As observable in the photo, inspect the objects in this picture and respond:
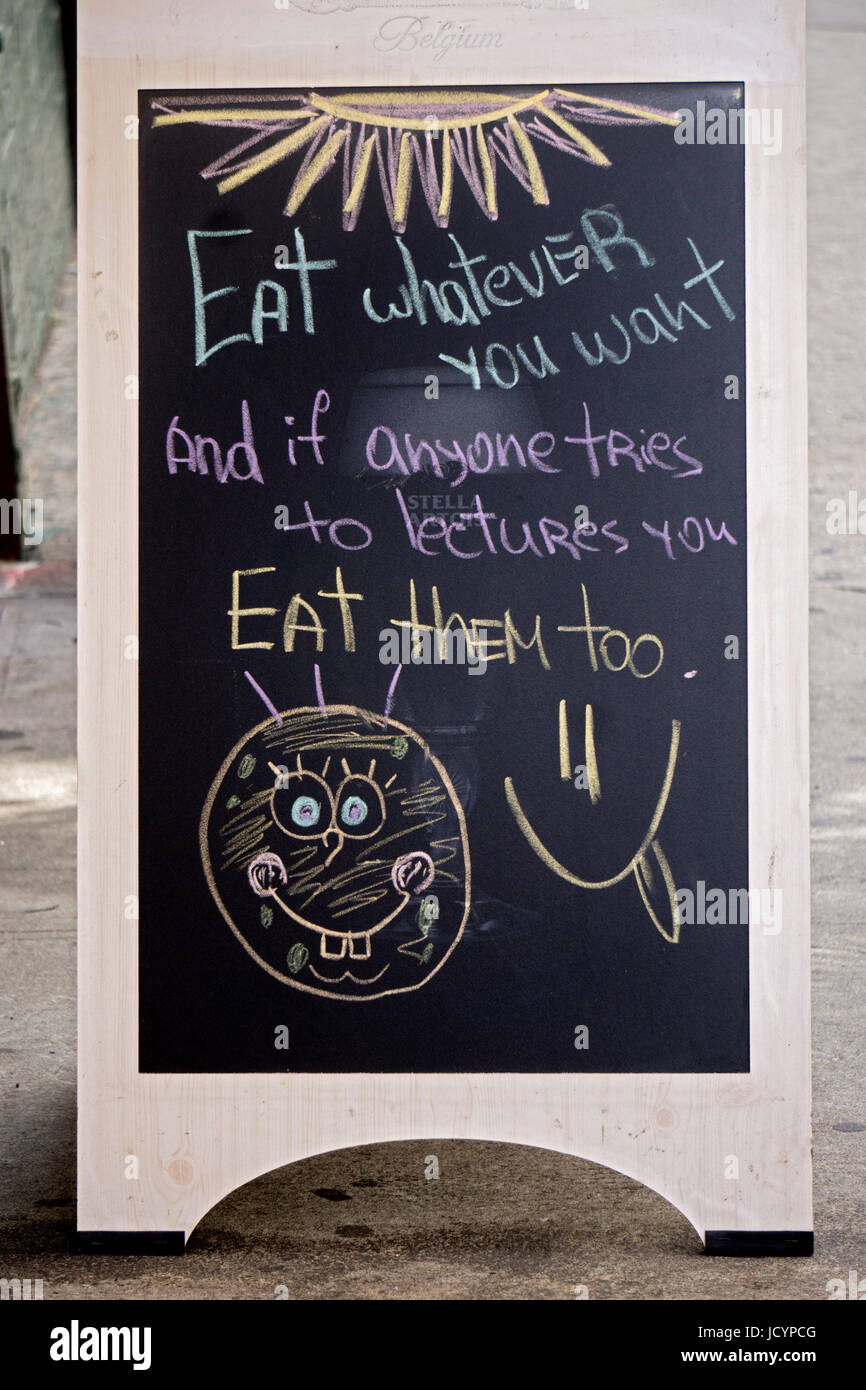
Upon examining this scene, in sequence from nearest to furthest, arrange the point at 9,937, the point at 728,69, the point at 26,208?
the point at 728,69, the point at 9,937, the point at 26,208

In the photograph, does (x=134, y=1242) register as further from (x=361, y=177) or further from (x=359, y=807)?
(x=361, y=177)

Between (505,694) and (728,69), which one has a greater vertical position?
(728,69)

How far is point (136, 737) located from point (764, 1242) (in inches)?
64.2

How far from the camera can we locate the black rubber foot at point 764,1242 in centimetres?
301

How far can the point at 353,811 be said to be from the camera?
306 cm

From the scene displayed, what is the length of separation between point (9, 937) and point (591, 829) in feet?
8.86

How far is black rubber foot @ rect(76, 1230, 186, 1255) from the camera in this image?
119 inches

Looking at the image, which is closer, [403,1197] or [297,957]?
[297,957]

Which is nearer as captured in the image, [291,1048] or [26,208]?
[291,1048]

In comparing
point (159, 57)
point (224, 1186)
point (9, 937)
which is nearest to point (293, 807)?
point (224, 1186)

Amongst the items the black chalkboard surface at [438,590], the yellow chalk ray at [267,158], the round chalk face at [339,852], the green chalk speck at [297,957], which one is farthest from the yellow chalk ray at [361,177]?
the green chalk speck at [297,957]

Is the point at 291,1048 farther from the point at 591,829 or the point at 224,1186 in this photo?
the point at 591,829

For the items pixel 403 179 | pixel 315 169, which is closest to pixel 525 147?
pixel 403 179

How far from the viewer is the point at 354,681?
9.98 feet
